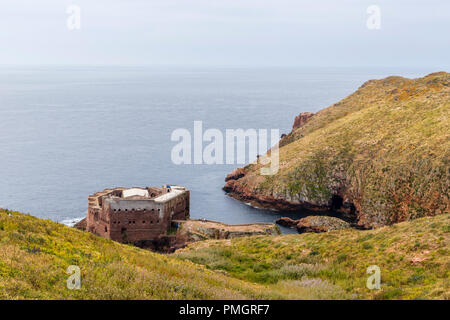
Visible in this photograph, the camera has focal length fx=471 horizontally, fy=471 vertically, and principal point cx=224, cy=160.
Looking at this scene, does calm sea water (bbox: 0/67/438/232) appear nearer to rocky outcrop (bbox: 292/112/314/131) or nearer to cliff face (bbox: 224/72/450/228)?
cliff face (bbox: 224/72/450/228)

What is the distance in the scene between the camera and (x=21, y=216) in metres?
24.2

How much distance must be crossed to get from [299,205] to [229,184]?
1823 cm

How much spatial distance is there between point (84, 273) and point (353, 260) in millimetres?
17691

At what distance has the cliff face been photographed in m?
72.8

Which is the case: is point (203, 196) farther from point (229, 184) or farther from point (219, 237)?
point (219, 237)

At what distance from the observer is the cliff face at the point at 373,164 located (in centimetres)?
7281

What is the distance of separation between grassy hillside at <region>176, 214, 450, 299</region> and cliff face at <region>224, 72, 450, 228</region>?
3973 cm

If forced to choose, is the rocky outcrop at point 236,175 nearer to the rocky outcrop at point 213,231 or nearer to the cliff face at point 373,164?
the cliff face at point 373,164

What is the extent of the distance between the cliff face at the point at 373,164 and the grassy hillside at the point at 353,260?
39.7m

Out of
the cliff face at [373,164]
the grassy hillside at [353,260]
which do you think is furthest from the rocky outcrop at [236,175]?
the grassy hillside at [353,260]

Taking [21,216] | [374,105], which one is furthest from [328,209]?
[21,216]

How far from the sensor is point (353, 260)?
29.1m

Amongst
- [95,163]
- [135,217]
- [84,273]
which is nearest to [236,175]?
[95,163]

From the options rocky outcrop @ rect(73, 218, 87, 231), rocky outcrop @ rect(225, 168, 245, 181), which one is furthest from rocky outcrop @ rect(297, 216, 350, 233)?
rocky outcrop @ rect(73, 218, 87, 231)
